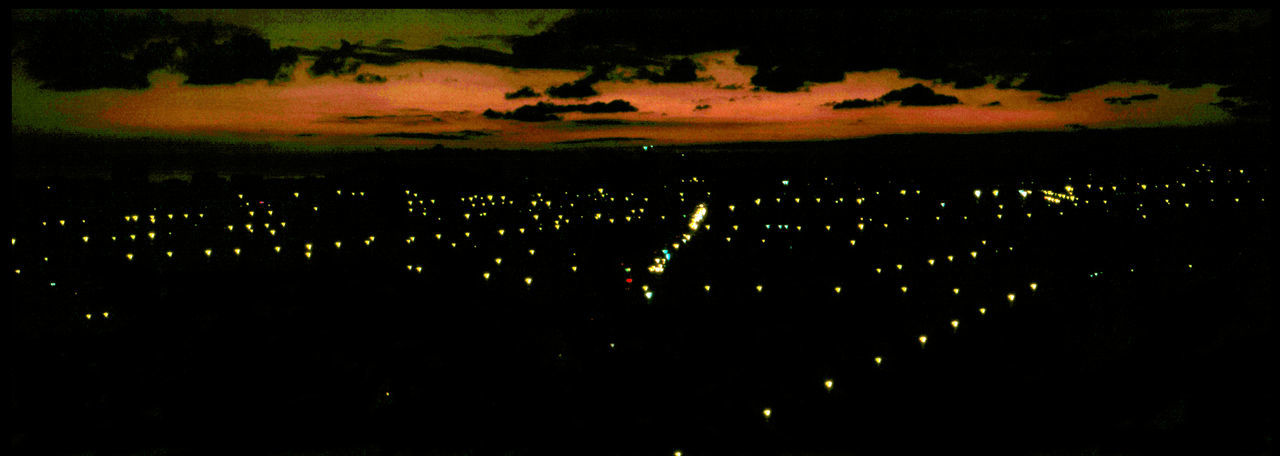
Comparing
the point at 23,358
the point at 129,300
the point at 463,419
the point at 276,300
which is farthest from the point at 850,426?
the point at 129,300

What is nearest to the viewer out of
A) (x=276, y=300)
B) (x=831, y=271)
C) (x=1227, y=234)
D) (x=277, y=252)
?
(x=276, y=300)

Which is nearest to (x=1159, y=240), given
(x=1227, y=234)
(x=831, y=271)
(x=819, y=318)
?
(x=1227, y=234)

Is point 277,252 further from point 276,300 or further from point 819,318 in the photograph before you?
point 819,318

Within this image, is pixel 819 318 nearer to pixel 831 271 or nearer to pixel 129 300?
pixel 831 271

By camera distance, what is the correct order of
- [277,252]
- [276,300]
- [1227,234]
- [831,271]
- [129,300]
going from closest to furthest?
[276,300]
[129,300]
[831,271]
[1227,234]
[277,252]

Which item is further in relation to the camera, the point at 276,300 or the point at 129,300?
the point at 129,300

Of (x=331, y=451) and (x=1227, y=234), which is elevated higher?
(x=1227, y=234)
